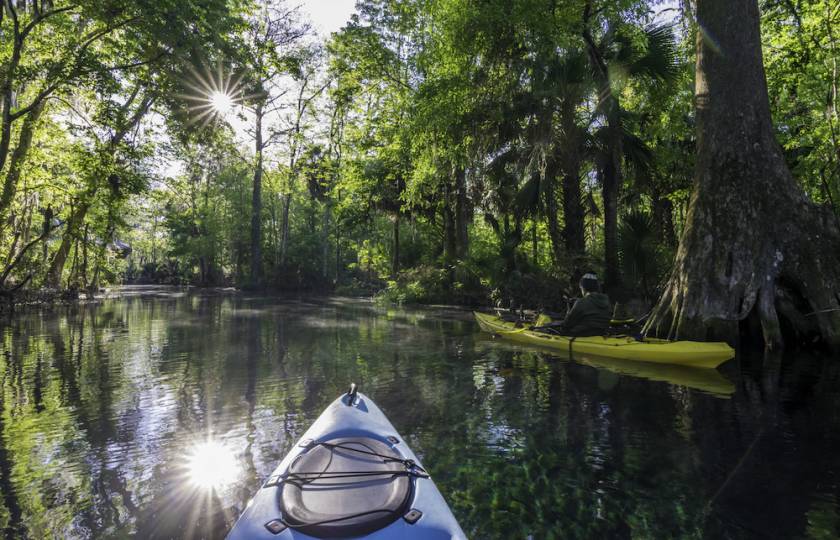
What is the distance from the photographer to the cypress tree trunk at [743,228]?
10.1 meters

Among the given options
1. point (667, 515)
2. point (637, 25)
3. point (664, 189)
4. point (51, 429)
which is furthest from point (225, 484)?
point (664, 189)

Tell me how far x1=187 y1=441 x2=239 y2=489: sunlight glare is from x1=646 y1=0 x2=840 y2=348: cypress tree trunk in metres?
9.48

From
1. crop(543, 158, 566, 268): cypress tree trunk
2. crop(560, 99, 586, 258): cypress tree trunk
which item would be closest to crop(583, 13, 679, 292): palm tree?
crop(560, 99, 586, 258): cypress tree trunk

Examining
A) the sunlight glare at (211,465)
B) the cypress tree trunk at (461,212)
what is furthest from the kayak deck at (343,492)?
the cypress tree trunk at (461,212)

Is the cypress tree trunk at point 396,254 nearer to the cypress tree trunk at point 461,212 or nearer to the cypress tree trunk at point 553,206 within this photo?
the cypress tree trunk at point 461,212

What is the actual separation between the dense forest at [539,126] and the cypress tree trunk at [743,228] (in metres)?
0.04

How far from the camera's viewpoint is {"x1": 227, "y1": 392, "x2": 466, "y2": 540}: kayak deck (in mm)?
2637

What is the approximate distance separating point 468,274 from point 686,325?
45.9 feet

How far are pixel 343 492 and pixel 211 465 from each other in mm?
2551

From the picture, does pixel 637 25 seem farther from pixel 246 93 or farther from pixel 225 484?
pixel 225 484

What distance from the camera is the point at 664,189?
64.5 ft

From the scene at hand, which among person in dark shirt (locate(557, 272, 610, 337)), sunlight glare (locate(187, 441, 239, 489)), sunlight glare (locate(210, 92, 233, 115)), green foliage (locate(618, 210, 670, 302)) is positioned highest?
sunlight glare (locate(210, 92, 233, 115))

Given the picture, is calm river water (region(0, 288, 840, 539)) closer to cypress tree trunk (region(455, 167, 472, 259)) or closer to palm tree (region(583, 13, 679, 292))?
palm tree (region(583, 13, 679, 292))

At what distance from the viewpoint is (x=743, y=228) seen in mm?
10375
